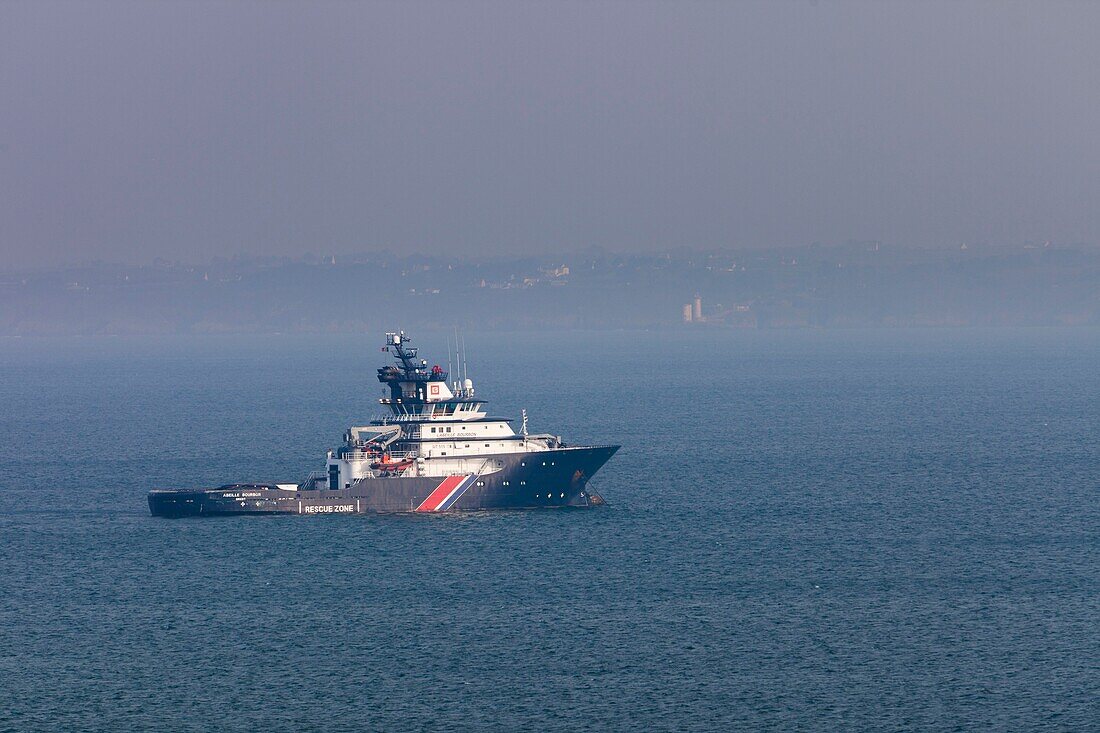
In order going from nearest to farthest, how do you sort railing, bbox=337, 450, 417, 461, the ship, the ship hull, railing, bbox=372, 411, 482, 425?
the ship hull, the ship, railing, bbox=337, 450, 417, 461, railing, bbox=372, 411, 482, 425

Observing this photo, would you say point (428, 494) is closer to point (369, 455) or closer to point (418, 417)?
point (369, 455)

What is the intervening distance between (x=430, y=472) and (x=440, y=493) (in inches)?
68.2

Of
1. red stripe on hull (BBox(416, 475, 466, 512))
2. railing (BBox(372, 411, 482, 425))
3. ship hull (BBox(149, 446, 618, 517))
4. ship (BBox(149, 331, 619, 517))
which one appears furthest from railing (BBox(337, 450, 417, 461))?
red stripe on hull (BBox(416, 475, 466, 512))

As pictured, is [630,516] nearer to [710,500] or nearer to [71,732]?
[710,500]

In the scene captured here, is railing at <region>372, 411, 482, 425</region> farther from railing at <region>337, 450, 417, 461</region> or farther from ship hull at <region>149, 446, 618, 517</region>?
ship hull at <region>149, 446, 618, 517</region>

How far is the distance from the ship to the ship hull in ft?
0.20

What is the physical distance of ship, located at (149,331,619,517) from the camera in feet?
303

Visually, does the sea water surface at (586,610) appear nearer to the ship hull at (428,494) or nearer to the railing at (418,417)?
the ship hull at (428,494)

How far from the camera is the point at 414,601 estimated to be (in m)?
72.3

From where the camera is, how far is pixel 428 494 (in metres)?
92.5

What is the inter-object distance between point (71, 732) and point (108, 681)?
6.07 meters

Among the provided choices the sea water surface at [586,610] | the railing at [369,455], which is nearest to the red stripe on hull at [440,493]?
the sea water surface at [586,610]

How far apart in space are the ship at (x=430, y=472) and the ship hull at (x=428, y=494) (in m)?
0.06

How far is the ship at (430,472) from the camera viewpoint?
9250 centimetres
